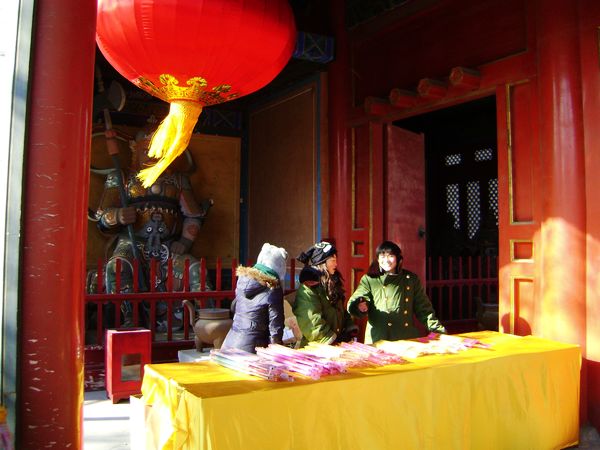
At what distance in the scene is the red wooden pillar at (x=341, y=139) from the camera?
6.57 m

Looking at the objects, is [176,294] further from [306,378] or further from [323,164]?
[306,378]

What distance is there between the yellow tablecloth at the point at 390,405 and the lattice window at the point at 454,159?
685cm

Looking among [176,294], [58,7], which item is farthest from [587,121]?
[176,294]

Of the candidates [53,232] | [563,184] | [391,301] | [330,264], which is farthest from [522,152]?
[53,232]

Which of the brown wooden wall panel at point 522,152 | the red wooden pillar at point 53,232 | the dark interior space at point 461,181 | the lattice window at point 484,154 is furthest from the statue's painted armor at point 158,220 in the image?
the red wooden pillar at point 53,232

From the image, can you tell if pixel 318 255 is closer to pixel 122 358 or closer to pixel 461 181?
pixel 122 358

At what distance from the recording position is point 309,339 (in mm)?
3617

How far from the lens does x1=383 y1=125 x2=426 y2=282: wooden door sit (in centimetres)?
624

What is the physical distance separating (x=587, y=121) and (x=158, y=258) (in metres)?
5.79

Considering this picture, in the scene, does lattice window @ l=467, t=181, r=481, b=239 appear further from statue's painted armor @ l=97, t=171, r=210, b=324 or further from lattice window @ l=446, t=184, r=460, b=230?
statue's painted armor @ l=97, t=171, r=210, b=324

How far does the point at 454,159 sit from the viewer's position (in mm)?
10281

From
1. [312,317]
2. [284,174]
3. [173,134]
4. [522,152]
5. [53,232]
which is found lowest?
[312,317]

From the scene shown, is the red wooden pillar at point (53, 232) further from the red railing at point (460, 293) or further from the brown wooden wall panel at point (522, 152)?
the red railing at point (460, 293)

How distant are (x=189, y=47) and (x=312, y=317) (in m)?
1.73
